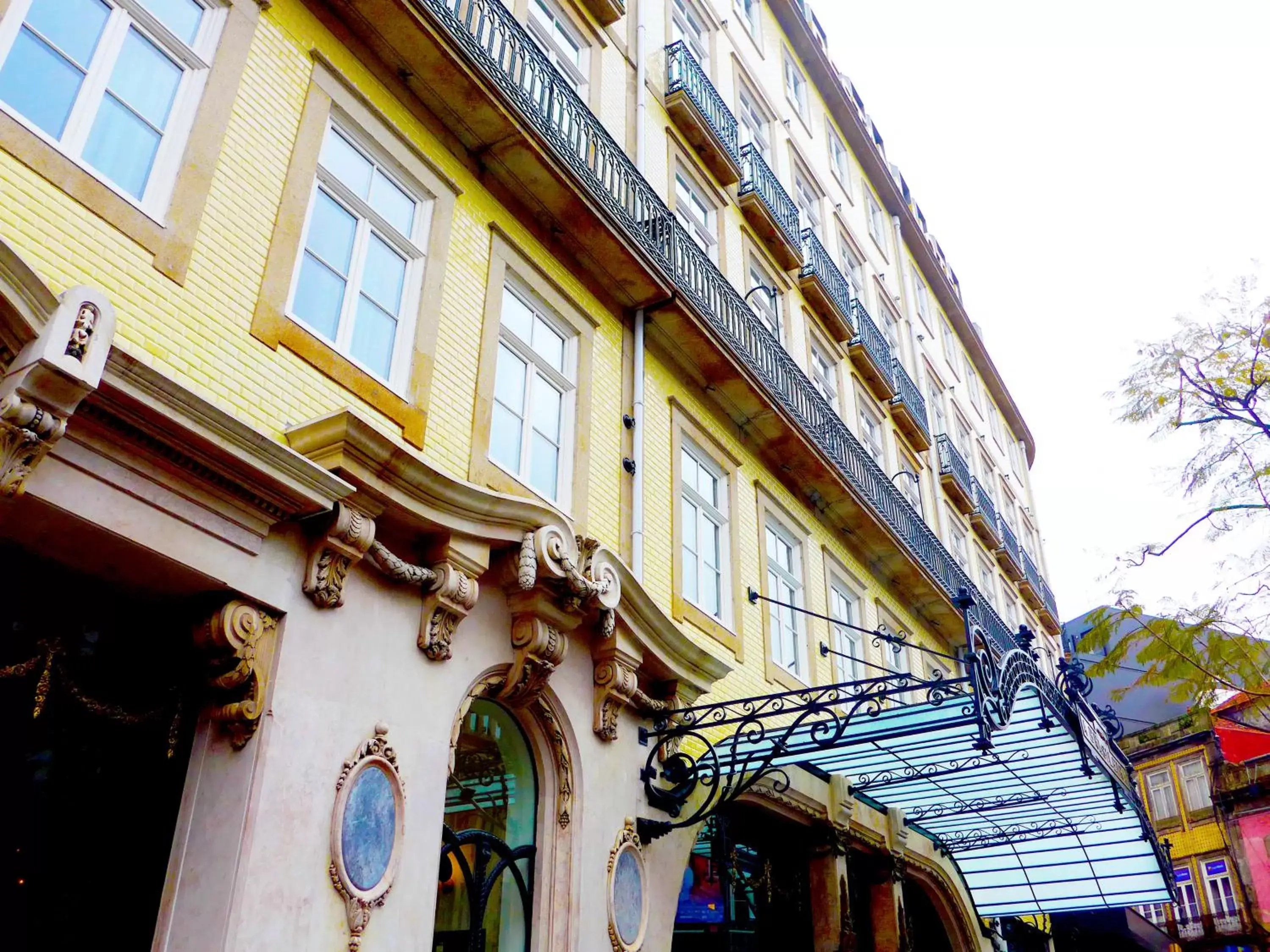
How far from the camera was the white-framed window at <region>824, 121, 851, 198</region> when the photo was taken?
23.1 m

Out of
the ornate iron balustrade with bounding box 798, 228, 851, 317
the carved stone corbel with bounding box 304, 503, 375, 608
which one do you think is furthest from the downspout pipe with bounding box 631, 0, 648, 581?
the ornate iron balustrade with bounding box 798, 228, 851, 317

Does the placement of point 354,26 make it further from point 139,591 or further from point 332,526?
point 139,591

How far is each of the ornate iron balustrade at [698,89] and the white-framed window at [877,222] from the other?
868 centimetres

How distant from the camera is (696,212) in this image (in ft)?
49.0

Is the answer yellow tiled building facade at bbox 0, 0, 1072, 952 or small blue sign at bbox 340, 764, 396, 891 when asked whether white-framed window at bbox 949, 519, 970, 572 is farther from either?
small blue sign at bbox 340, 764, 396, 891

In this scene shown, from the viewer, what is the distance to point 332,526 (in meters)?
6.40

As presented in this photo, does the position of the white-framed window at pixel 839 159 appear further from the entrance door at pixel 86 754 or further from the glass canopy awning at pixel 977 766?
the entrance door at pixel 86 754

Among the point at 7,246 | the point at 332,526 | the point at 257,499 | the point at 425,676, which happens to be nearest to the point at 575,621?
the point at 425,676

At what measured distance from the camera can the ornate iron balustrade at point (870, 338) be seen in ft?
64.1

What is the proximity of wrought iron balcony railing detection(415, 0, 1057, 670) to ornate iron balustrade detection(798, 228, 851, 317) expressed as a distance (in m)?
1.62

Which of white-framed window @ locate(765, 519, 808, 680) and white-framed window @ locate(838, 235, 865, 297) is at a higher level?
white-framed window @ locate(838, 235, 865, 297)

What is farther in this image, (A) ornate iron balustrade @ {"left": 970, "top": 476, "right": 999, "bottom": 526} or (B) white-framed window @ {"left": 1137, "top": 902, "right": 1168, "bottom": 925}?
(B) white-framed window @ {"left": 1137, "top": 902, "right": 1168, "bottom": 925}

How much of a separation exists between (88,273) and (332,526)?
192cm

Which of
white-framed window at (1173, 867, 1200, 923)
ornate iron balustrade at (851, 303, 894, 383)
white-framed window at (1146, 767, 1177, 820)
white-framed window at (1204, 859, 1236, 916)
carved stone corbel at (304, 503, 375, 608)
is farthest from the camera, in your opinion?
white-framed window at (1146, 767, 1177, 820)
